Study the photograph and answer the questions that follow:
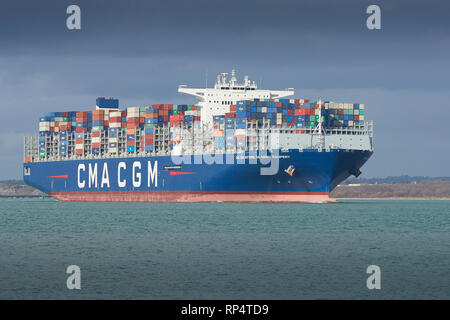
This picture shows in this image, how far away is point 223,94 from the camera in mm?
79938

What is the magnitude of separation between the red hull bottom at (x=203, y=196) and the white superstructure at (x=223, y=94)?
809cm

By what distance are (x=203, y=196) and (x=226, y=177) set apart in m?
4.42

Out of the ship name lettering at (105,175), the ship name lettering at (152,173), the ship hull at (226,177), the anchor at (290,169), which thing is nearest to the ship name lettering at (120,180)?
the ship hull at (226,177)

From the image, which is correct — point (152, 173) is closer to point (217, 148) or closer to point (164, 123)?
point (164, 123)

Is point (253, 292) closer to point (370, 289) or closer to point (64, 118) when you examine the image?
point (370, 289)

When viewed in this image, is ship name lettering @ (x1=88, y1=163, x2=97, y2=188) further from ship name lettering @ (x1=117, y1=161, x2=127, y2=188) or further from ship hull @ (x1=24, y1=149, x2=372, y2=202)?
ship name lettering @ (x1=117, y1=161, x2=127, y2=188)

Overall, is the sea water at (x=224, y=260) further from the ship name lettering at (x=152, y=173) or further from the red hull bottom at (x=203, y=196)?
the ship name lettering at (x=152, y=173)

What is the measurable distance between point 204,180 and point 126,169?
44.1 feet

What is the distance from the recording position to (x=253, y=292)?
77.2 ft

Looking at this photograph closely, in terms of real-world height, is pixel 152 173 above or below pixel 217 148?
below

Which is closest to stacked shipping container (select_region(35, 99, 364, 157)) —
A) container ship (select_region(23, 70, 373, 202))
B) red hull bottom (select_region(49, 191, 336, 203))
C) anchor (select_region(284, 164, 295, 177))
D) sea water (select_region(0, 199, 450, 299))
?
container ship (select_region(23, 70, 373, 202))

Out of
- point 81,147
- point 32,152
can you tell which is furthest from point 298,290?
point 32,152

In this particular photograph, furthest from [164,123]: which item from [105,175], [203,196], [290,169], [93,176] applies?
[290,169]

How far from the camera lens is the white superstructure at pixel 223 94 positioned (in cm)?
7831
